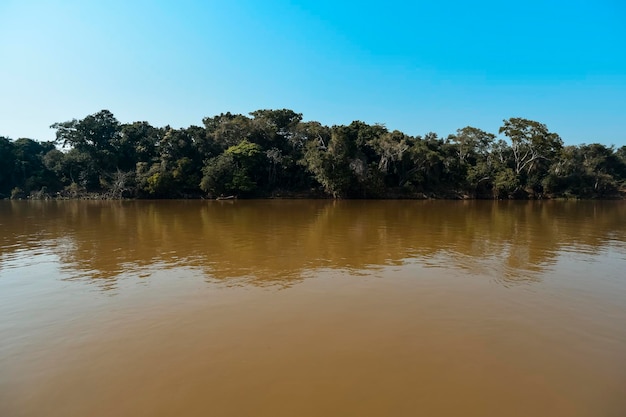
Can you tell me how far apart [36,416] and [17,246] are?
11.6 meters

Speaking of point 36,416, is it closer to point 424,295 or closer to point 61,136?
point 424,295

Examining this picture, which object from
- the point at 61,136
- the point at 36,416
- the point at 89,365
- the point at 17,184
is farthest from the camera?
the point at 17,184

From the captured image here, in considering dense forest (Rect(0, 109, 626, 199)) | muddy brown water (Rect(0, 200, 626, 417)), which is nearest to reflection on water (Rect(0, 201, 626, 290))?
muddy brown water (Rect(0, 200, 626, 417))

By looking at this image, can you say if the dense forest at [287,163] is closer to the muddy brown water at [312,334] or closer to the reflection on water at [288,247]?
the reflection on water at [288,247]

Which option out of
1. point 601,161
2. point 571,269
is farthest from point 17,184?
point 601,161

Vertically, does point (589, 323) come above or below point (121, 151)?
below

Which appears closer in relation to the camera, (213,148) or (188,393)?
(188,393)

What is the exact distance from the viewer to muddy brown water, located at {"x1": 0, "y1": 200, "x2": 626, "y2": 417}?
3.68 meters

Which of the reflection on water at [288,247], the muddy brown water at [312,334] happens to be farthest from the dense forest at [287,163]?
the muddy brown water at [312,334]

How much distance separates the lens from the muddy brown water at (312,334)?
3680 millimetres

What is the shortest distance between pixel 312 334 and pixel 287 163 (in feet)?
135

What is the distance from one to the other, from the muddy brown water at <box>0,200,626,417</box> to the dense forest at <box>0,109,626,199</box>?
33.5 metres

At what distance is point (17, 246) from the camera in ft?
40.9

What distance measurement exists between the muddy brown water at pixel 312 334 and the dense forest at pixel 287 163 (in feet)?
110
